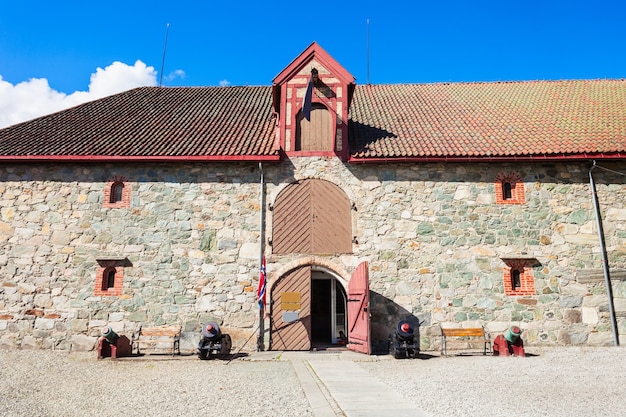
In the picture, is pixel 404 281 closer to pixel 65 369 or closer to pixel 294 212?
pixel 294 212

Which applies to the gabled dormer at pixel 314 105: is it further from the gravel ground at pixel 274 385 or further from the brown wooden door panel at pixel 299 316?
the gravel ground at pixel 274 385

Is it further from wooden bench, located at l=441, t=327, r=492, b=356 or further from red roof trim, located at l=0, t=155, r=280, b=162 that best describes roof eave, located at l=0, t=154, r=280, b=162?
wooden bench, located at l=441, t=327, r=492, b=356

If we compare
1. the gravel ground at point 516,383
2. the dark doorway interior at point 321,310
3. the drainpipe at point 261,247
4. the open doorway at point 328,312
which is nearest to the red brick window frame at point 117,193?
the drainpipe at point 261,247

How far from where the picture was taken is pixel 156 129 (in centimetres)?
1302

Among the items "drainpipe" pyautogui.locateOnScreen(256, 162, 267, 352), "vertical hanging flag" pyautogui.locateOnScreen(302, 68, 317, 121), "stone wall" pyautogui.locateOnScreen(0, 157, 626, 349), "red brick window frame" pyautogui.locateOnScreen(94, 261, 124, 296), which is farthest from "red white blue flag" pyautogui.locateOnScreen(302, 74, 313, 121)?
"red brick window frame" pyautogui.locateOnScreen(94, 261, 124, 296)

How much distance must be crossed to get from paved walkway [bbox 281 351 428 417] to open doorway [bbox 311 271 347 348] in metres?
2.59

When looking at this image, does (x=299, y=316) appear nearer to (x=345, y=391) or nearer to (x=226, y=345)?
(x=226, y=345)

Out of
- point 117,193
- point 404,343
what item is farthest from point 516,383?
point 117,193

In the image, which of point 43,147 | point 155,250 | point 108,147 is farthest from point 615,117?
point 43,147

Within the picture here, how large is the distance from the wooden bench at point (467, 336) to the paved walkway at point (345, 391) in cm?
240

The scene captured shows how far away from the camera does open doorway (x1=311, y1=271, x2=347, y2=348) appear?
12.0 m

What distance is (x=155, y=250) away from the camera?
11.1 m

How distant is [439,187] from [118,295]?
8.61 metres

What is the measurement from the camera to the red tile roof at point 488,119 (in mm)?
11406
